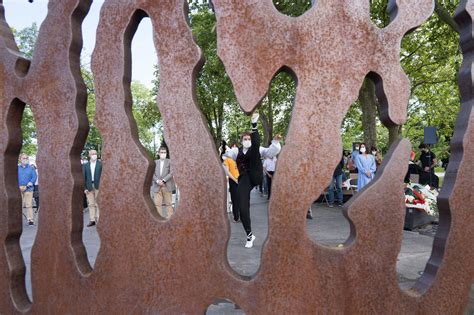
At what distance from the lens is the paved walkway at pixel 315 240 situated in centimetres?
436

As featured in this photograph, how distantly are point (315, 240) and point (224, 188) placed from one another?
2.04 meters

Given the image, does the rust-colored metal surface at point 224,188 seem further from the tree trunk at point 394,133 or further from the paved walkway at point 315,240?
the paved walkway at point 315,240

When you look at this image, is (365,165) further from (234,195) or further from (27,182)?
(27,182)

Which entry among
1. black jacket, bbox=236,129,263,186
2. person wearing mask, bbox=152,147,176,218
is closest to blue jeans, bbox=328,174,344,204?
person wearing mask, bbox=152,147,176,218

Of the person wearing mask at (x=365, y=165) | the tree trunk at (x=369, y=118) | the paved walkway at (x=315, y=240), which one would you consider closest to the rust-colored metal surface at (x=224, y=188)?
the paved walkway at (x=315, y=240)

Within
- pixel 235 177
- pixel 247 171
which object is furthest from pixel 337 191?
pixel 247 171

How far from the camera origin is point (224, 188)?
2.17 metres

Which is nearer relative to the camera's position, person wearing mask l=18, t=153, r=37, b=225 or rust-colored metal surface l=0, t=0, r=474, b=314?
rust-colored metal surface l=0, t=0, r=474, b=314

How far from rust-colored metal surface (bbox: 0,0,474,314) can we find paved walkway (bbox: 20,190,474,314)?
2.87 feet

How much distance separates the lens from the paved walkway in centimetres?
436

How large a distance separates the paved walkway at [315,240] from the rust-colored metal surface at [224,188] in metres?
0.88

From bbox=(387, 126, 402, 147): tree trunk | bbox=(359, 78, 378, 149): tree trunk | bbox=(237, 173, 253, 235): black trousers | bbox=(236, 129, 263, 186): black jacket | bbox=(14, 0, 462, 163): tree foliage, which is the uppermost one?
bbox=(14, 0, 462, 163): tree foliage

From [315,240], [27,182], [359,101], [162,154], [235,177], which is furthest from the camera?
[359,101]

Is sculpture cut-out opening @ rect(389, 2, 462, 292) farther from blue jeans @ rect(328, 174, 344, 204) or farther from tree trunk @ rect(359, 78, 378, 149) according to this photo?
blue jeans @ rect(328, 174, 344, 204)
